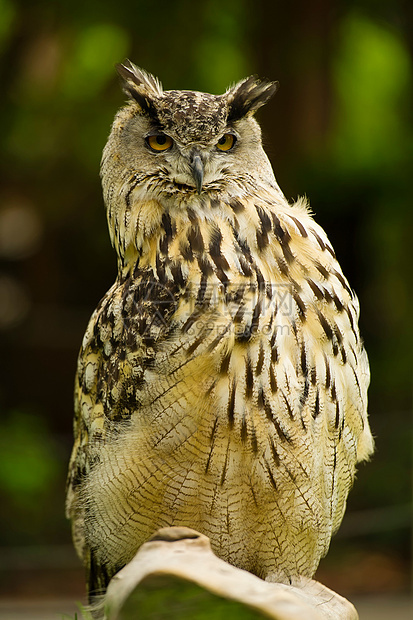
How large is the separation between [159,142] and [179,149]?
0.30ft

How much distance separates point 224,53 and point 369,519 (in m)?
3.65

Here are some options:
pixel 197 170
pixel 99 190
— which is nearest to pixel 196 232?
pixel 197 170

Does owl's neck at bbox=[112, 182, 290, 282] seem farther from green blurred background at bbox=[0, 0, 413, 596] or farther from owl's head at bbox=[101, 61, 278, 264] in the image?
green blurred background at bbox=[0, 0, 413, 596]

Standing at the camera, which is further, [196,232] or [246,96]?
[246,96]

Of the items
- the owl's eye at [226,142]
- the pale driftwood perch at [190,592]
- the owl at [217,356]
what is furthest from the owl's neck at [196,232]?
the pale driftwood perch at [190,592]

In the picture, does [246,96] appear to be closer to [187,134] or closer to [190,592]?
[187,134]

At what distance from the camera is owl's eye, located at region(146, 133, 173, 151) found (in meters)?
2.24

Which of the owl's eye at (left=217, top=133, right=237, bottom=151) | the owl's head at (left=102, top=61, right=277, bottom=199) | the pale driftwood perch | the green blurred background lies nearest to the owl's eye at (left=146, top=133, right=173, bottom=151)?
the owl's head at (left=102, top=61, right=277, bottom=199)

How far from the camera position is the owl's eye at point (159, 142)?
224 centimetres

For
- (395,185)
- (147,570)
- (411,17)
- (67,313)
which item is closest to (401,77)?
(411,17)

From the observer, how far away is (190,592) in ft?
4.50

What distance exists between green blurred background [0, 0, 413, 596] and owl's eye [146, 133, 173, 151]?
10.2 ft

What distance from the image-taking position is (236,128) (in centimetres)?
232

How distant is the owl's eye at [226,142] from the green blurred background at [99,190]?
3.01 metres
